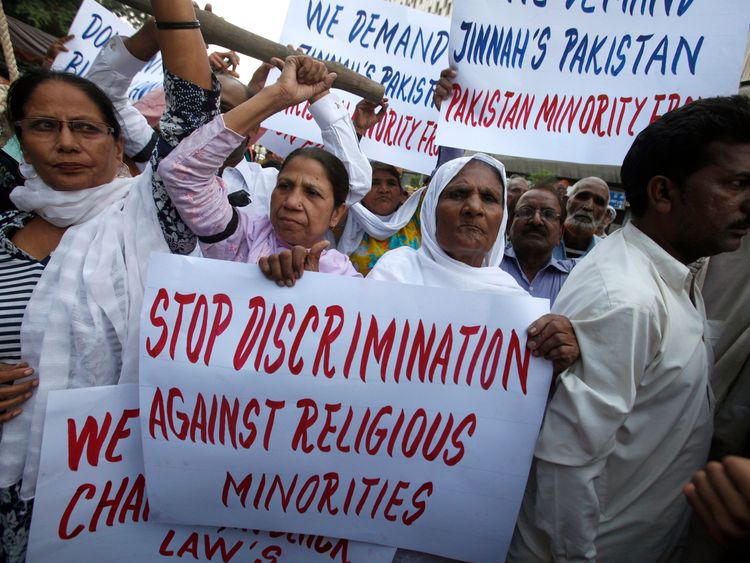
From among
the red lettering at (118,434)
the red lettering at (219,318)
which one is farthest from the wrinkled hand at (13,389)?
the red lettering at (219,318)

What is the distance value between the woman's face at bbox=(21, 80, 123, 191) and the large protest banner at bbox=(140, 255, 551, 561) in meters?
0.46

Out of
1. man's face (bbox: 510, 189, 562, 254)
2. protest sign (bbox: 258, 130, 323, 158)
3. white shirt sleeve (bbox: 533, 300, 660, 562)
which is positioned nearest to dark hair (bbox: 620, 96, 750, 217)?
white shirt sleeve (bbox: 533, 300, 660, 562)

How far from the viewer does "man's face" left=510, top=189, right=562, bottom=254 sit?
3.01 meters

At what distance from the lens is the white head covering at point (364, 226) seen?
2.67 metres

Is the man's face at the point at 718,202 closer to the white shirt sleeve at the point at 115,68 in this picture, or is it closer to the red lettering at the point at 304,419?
the red lettering at the point at 304,419

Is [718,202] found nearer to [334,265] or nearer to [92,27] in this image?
[334,265]

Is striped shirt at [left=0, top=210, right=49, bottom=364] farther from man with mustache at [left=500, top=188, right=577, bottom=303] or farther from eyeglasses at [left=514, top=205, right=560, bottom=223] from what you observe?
eyeglasses at [left=514, top=205, right=560, bottom=223]

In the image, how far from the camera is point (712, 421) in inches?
55.8

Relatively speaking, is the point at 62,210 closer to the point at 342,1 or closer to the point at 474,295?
the point at 474,295

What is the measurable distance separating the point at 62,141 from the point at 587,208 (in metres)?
3.91

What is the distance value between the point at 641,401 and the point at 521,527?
541mm

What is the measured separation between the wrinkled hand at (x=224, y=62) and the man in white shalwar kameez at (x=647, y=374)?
217 cm

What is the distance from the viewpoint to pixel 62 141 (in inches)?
53.9

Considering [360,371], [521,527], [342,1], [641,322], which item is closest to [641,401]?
[641,322]
